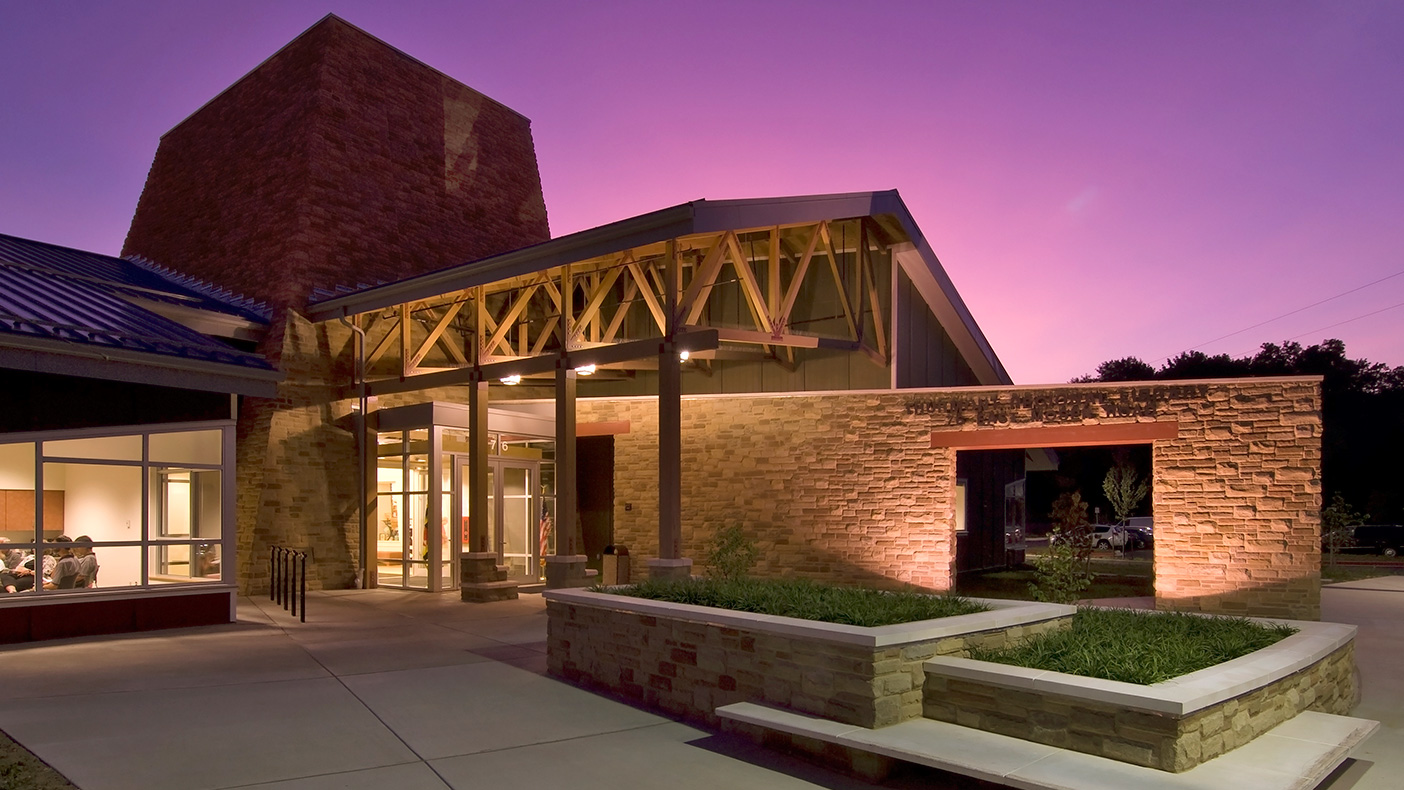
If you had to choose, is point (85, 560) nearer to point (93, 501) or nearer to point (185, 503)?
point (93, 501)

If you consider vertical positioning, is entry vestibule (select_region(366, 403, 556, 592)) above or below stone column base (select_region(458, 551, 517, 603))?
above

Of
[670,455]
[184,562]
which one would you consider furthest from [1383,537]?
[184,562]

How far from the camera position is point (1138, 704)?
544 cm

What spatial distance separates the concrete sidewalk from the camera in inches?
254

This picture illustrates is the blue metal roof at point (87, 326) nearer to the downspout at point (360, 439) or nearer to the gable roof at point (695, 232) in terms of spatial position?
the downspout at point (360, 439)

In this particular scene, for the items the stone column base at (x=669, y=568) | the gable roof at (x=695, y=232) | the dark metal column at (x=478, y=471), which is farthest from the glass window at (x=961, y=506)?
the dark metal column at (x=478, y=471)

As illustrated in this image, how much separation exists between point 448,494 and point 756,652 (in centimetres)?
1262

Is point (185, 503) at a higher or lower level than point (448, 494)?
higher

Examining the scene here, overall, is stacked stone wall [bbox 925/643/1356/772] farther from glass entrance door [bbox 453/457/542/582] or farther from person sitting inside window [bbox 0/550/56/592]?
glass entrance door [bbox 453/457/542/582]

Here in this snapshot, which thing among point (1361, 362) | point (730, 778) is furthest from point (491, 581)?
point (1361, 362)

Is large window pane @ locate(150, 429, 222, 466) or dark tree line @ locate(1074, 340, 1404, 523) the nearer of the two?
large window pane @ locate(150, 429, 222, 466)

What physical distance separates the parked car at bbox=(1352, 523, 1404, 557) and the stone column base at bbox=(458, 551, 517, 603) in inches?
1278

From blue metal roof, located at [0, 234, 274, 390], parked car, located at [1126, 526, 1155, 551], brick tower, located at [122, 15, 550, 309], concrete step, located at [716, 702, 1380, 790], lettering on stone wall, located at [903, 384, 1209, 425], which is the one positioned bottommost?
parked car, located at [1126, 526, 1155, 551]

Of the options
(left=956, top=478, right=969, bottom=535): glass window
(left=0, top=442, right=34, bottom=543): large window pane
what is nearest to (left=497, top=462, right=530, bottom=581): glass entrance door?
(left=0, top=442, right=34, bottom=543): large window pane
